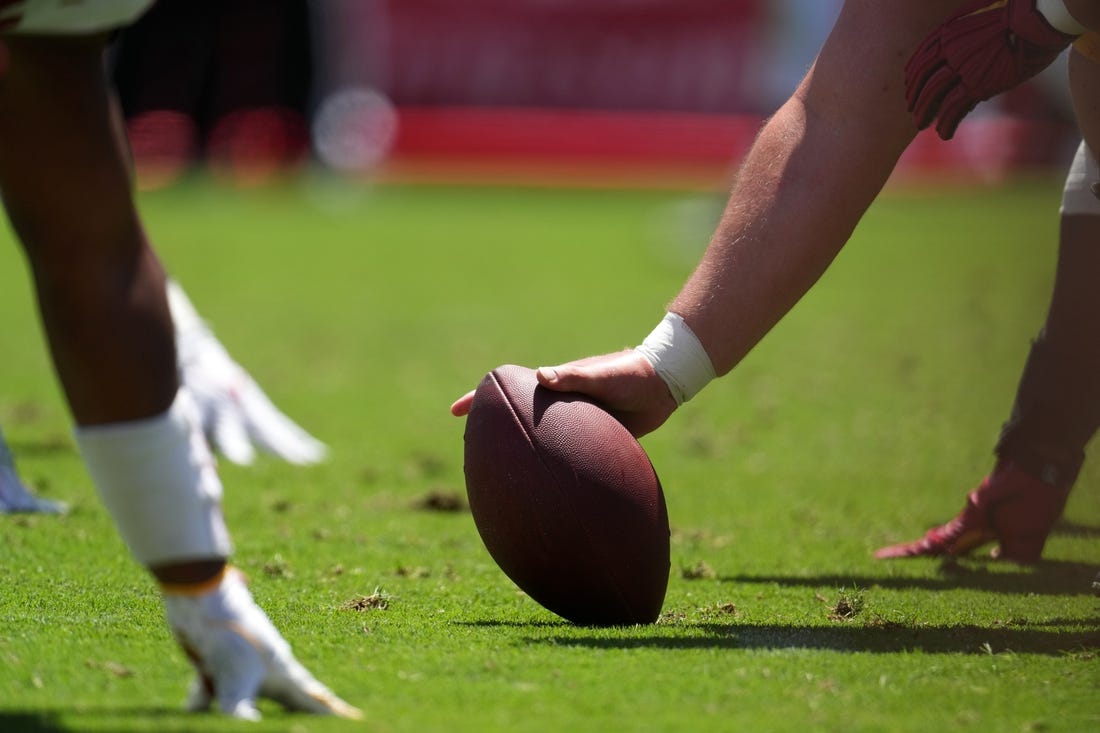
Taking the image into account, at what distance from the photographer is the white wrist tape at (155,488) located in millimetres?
2465

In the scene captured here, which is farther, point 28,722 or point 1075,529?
point 1075,529

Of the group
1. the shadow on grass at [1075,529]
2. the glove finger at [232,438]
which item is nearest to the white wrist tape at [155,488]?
the shadow on grass at [1075,529]

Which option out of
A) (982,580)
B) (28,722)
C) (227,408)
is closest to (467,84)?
(227,408)

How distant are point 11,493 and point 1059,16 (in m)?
3.19

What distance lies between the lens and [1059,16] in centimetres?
326

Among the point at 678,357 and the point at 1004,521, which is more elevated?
the point at 678,357

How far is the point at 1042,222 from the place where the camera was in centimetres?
1691

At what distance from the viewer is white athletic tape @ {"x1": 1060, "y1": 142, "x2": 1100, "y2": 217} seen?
4082 millimetres

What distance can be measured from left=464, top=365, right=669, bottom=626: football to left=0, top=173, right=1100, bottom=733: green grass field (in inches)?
3.8

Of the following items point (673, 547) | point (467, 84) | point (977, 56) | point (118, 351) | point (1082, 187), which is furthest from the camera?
point (467, 84)

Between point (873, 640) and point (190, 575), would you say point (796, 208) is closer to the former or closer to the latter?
point (873, 640)

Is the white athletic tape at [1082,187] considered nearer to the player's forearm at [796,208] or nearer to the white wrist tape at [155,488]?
the player's forearm at [796,208]

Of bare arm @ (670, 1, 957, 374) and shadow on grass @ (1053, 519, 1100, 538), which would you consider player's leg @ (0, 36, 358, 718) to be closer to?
bare arm @ (670, 1, 957, 374)

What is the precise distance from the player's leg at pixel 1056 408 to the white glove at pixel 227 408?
108 inches
